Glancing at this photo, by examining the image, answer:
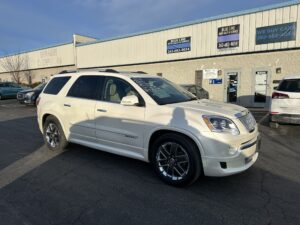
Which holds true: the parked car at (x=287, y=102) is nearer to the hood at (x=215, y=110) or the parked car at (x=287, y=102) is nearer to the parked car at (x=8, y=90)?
the hood at (x=215, y=110)

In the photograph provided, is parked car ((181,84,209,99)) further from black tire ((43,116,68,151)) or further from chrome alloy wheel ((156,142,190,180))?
chrome alloy wheel ((156,142,190,180))

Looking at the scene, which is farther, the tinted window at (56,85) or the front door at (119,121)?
the tinted window at (56,85)

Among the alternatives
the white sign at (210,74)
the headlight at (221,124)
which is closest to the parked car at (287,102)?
the headlight at (221,124)

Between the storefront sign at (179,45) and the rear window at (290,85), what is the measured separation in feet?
36.1

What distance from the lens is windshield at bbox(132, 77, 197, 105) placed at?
425 centimetres

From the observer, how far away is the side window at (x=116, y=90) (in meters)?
4.48

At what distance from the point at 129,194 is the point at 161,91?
6.39 ft

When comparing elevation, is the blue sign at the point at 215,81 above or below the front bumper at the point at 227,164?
above

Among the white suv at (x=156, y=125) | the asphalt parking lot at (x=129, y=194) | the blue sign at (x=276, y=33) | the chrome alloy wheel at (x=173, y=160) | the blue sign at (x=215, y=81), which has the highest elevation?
the blue sign at (x=276, y=33)

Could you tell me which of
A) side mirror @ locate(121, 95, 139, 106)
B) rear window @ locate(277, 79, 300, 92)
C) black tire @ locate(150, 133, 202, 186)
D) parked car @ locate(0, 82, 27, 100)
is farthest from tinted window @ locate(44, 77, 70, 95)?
parked car @ locate(0, 82, 27, 100)

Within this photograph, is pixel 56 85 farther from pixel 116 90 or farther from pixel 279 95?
pixel 279 95

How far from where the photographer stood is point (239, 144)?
11.7 feet

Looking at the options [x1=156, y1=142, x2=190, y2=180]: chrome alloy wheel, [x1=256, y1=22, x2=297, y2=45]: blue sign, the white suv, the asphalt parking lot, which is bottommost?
the asphalt parking lot

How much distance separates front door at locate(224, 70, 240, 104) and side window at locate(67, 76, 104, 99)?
41.6ft
